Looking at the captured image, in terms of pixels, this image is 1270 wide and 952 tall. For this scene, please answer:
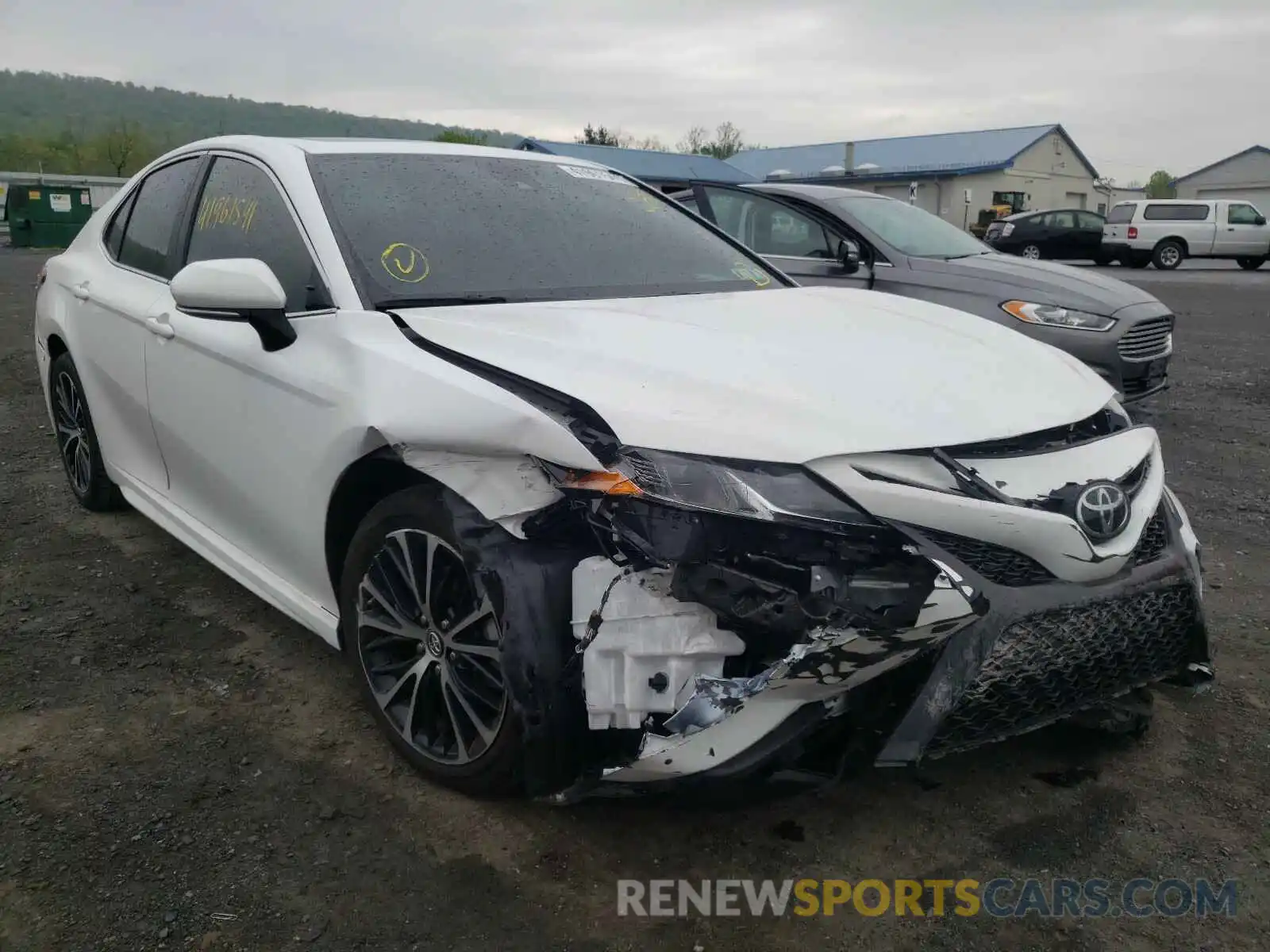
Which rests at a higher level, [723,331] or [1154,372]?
[723,331]

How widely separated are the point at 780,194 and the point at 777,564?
5.66 metres

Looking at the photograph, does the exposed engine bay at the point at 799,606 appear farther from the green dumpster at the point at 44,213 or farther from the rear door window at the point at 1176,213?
the green dumpster at the point at 44,213

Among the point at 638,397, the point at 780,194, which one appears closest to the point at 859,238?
the point at 780,194

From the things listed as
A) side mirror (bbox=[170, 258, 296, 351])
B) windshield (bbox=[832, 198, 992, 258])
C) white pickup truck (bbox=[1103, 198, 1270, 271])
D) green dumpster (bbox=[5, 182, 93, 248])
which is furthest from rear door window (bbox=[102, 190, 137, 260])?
white pickup truck (bbox=[1103, 198, 1270, 271])

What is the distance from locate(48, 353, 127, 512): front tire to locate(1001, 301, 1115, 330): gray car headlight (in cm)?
512

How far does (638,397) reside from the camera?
206cm

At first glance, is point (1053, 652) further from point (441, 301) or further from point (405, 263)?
point (405, 263)

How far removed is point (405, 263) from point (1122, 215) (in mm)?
24821

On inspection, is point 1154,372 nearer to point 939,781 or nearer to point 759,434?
point 939,781

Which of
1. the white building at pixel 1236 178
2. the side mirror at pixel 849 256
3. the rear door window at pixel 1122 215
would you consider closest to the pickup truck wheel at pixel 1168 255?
the rear door window at pixel 1122 215

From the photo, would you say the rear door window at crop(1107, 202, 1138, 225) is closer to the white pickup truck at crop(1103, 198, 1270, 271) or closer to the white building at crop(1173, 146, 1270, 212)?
the white pickup truck at crop(1103, 198, 1270, 271)

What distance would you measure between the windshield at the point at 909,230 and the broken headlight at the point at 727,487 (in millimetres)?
5273

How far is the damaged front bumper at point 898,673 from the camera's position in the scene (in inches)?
74.3

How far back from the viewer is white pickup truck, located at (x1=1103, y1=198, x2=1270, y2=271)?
76.2 ft
